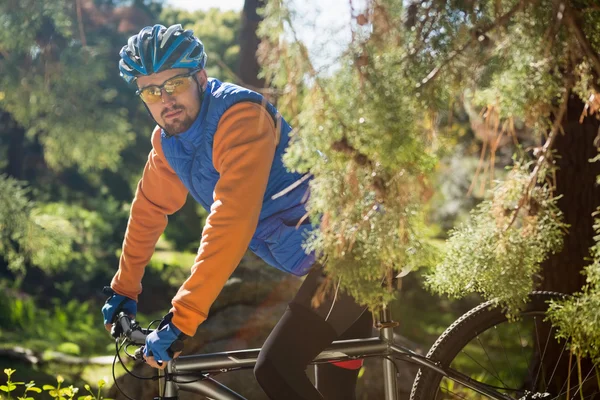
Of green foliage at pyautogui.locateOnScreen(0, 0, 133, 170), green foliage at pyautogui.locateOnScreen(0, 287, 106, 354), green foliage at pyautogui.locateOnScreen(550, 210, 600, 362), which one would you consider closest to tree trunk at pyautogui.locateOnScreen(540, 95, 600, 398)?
green foliage at pyautogui.locateOnScreen(550, 210, 600, 362)

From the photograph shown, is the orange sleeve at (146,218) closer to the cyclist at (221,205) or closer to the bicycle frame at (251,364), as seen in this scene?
the cyclist at (221,205)

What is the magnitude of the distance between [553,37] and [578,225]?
6.60ft

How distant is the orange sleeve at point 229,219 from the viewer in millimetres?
2270

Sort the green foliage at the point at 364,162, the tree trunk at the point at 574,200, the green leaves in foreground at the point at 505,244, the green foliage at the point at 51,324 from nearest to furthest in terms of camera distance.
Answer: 1. the green foliage at the point at 364,162
2. the green leaves in foreground at the point at 505,244
3. the tree trunk at the point at 574,200
4. the green foliage at the point at 51,324

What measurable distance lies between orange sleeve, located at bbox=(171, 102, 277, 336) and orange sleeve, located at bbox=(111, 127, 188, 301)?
21.4 inches

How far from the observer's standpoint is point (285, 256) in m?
2.59

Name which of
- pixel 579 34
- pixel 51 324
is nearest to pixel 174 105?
pixel 579 34

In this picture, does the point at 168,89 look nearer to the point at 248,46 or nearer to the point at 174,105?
the point at 174,105

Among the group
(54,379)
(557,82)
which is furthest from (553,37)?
(54,379)

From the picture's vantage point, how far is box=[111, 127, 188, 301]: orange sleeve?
2822mm

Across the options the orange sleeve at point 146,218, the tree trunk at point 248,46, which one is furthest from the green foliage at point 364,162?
the tree trunk at point 248,46

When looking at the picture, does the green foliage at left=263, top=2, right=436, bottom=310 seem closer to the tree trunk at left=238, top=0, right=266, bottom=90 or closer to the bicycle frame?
the bicycle frame

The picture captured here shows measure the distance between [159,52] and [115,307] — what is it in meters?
0.98

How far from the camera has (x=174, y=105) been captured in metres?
2.54
